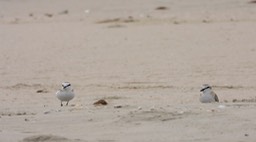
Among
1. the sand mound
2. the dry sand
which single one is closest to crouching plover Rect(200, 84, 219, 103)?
the dry sand

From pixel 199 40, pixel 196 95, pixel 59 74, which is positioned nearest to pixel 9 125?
pixel 196 95

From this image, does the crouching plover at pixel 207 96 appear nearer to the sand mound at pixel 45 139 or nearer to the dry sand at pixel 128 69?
the dry sand at pixel 128 69

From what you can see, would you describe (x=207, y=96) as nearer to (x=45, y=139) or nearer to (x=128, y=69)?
(x=45, y=139)

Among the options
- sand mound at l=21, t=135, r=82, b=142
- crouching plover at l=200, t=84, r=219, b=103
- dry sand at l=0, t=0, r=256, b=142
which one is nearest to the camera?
sand mound at l=21, t=135, r=82, b=142

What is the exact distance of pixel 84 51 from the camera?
15.8 meters

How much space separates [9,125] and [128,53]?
23.2ft

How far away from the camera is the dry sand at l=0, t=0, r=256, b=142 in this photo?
8.02 metres

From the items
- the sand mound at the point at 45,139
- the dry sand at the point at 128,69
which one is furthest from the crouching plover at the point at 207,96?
the sand mound at the point at 45,139

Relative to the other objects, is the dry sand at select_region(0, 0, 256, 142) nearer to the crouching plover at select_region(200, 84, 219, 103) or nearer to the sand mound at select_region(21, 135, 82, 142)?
the sand mound at select_region(21, 135, 82, 142)

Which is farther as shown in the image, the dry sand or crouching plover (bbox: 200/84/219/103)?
crouching plover (bbox: 200/84/219/103)

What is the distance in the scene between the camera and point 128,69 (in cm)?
1397

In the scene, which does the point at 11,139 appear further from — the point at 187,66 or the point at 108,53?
the point at 108,53

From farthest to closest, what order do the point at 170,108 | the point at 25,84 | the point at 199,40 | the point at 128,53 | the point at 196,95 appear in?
the point at 199,40 → the point at 128,53 → the point at 25,84 → the point at 196,95 → the point at 170,108

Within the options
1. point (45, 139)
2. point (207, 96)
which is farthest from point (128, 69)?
point (45, 139)
